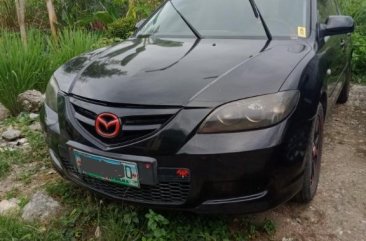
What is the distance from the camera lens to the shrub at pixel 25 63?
4.48 metres

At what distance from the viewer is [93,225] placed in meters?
2.54

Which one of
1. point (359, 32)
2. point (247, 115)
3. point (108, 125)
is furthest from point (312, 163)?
point (359, 32)

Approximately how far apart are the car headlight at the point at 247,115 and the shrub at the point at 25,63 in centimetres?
308

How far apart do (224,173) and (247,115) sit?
0.96 feet

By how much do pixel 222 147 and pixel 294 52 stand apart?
2.94 feet

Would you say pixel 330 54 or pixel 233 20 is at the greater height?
pixel 233 20

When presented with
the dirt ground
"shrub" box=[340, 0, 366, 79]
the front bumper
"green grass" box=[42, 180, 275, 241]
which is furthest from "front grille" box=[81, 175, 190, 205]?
"shrub" box=[340, 0, 366, 79]

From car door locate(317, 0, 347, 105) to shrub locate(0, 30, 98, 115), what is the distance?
108 inches

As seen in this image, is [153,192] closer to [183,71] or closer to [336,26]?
[183,71]

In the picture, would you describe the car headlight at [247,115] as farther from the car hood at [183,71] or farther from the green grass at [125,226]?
the green grass at [125,226]

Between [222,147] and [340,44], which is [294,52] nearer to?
[222,147]

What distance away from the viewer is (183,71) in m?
2.34

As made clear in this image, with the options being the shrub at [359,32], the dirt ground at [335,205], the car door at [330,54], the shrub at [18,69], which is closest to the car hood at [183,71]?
the car door at [330,54]

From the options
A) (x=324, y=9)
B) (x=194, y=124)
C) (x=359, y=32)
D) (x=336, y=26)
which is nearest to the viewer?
(x=194, y=124)
